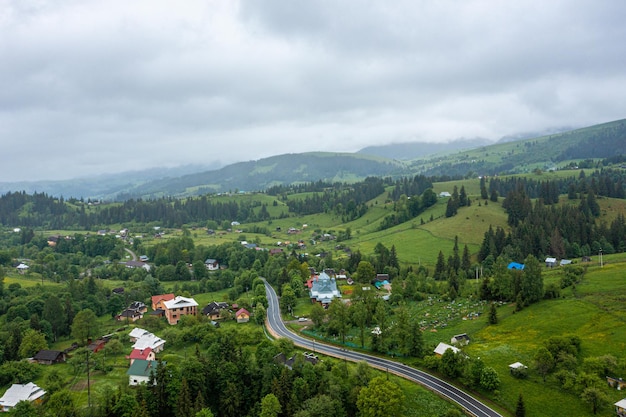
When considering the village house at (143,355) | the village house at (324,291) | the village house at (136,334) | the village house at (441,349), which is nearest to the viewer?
the village house at (441,349)

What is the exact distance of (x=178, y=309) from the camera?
308 feet

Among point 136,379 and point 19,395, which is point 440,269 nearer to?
point 136,379

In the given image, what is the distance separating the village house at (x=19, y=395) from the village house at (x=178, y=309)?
33.7m

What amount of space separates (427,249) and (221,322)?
271 feet

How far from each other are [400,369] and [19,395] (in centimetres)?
5529

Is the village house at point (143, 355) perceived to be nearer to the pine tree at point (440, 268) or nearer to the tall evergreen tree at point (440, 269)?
the tall evergreen tree at point (440, 269)

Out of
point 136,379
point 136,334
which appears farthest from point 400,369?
point 136,334

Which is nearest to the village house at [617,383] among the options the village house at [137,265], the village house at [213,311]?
the village house at [213,311]

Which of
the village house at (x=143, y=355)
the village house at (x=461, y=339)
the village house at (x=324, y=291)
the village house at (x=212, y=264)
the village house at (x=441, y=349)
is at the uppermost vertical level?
the village house at (x=143, y=355)

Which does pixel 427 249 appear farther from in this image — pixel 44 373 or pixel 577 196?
pixel 44 373

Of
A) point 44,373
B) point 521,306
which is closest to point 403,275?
point 521,306

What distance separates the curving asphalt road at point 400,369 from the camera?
52688 millimetres

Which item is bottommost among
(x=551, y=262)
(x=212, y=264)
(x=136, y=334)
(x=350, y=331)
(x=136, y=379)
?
(x=212, y=264)

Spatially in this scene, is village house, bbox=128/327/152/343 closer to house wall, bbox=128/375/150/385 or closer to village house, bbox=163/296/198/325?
village house, bbox=163/296/198/325
